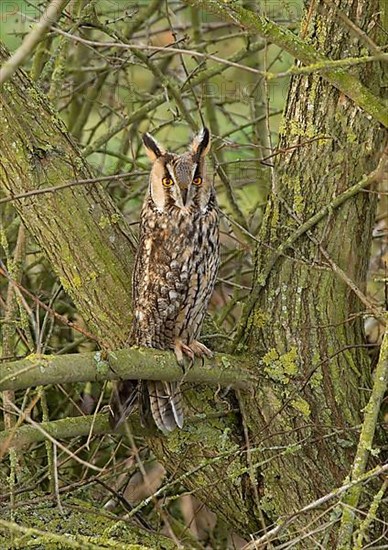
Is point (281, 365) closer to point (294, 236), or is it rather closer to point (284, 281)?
point (284, 281)

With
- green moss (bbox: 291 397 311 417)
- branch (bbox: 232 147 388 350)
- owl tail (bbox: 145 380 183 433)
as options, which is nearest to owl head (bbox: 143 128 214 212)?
branch (bbox: 232 147 388 350)

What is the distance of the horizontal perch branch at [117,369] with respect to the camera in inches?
87.4

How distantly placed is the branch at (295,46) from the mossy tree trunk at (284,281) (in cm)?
14

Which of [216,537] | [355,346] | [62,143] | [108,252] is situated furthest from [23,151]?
[216,537]

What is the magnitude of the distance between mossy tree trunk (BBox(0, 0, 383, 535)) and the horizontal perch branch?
0.14 metres

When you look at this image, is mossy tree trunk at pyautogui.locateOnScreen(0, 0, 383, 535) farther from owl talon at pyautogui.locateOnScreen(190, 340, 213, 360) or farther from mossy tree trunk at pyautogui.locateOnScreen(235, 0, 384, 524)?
owl talon at pyautogui.locateOnScreen(190, 340, 213, 360)

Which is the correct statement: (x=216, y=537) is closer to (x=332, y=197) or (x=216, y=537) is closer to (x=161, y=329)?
(x=161, y=329)

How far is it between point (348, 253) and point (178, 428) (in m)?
0.76

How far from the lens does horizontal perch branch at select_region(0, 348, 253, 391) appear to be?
2.22 meters

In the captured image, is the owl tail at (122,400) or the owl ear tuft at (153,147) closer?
the owl tail at (122,400)

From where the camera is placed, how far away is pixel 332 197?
289cm

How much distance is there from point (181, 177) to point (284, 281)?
464mm

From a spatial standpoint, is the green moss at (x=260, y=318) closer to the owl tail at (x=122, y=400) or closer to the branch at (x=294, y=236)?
the branch at (x=294, y=236)

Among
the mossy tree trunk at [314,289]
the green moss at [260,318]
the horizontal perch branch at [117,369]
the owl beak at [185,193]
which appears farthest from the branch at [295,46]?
the horizontal perch branch at [117,369]
